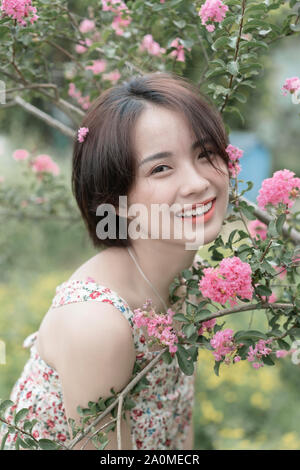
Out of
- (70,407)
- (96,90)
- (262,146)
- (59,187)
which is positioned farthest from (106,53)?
(262,146)

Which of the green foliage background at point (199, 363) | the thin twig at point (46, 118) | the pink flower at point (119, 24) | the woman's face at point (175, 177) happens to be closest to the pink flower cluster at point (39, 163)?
the green foliage background at point (199, 363)

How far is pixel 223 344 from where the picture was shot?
37.5 inches

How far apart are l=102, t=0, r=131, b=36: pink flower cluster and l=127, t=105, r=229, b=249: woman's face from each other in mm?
512

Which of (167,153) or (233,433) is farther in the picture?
(233,433)

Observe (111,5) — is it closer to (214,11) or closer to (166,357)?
(214,11)

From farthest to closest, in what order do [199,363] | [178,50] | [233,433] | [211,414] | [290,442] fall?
[199,363]
[211,414]
[233,433]
[290,442]
[178,50]

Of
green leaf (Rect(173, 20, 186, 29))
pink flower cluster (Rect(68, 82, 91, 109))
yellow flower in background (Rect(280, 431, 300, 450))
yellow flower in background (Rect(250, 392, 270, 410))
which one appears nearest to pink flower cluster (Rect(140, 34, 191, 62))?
green leaf (Rect(173, 20, 186, 29))

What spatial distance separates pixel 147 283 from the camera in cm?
132

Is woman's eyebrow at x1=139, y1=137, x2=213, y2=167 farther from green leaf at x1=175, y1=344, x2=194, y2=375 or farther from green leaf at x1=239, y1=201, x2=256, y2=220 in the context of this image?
green leaf at x1=175, y1=344, x2=194, y2=375

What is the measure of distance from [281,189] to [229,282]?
0.27m

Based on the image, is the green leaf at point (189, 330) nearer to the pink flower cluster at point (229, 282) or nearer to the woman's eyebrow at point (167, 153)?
the pink flower cluster at point (229, 282)

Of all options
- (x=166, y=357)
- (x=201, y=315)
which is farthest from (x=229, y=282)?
(x=166, y=357)

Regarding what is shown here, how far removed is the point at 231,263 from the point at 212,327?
0.17 m

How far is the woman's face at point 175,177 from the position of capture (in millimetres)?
1057
